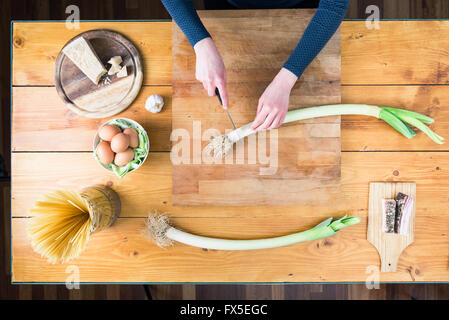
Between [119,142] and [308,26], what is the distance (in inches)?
22.2

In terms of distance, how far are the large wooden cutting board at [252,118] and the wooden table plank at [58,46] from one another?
5cm

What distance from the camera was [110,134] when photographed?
80cm

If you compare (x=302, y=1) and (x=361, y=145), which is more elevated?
(x=302, y=1)

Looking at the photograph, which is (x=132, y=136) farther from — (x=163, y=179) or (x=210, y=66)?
(x=210, y=66)

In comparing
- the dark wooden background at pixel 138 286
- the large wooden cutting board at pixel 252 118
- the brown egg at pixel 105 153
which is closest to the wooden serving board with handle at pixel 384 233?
the large wooden cutting board at pixel 252 118

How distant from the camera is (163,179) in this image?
3.04 ft

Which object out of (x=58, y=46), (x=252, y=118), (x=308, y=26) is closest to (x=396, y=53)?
(x=308, y=26)

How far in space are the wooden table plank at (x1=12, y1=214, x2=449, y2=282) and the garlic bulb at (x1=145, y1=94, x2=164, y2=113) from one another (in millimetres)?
345
